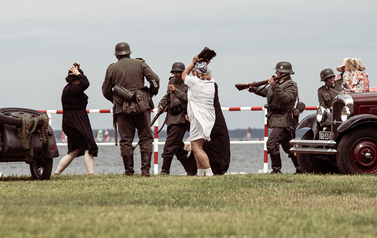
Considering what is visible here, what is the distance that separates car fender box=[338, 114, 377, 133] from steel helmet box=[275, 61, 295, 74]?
168 cm

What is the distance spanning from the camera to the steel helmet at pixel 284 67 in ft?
36.2

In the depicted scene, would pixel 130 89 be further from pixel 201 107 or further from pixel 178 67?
pixel 178 67

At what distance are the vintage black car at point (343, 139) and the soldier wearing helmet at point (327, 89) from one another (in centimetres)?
125

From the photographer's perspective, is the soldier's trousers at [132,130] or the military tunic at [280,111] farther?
the military tunic at [280,111]

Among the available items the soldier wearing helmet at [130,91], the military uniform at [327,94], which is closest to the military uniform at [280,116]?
the military uniform at [327,94]

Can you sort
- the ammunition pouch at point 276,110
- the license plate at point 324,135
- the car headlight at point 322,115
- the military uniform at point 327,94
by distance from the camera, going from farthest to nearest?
1. the military uniform at point 327,94
2. the ammunition pouch at point 276,110
3. the car headlight at point 322,115
4. the license plate at point 324,135

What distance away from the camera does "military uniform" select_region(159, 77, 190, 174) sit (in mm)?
10808

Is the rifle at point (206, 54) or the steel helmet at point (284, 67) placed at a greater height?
the rifle at point (206, 54)

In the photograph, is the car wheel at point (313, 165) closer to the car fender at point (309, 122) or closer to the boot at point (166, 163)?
the car fender at point (309, 122)

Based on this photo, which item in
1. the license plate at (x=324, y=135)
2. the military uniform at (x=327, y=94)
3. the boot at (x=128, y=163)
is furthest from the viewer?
the military uniform at (x=327, y=94)

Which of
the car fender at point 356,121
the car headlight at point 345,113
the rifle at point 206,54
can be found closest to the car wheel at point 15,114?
the rifle at point 206,54

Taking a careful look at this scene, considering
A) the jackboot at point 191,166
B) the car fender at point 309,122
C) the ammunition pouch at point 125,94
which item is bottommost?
the jackboot at point 191,166

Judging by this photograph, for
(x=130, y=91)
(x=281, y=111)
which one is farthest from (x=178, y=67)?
(x=281, y=111)

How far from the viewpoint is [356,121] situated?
31.8ft
